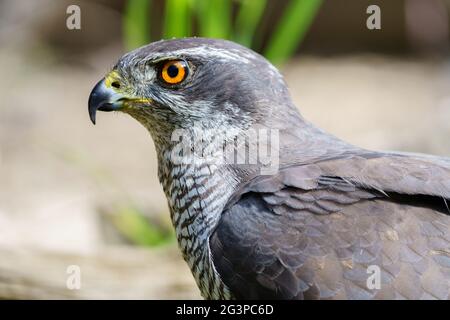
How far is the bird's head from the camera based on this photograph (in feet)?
15.6

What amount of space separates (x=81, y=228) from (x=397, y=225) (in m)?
4.29

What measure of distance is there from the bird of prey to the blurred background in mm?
1533

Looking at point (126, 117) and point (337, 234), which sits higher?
point (126, 117)

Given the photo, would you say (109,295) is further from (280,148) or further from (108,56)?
(108,56)

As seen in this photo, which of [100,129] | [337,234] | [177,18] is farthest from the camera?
[100,129]

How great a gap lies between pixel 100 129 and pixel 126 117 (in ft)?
1.86

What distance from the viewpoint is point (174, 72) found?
4801 mm

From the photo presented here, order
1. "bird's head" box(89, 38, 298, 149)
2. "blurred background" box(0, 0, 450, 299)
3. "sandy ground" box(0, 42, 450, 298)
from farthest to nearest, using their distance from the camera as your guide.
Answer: "sandy ground" box(0, 42, 450, 298) → "blurred background" box(0, 0, 450, 299) → "bird's head" box(89, 38, 298, 149)

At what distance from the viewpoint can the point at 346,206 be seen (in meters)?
4.18

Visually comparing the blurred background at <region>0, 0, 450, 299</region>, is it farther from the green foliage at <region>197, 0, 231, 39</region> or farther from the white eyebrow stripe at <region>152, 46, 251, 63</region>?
the white eyebrow stripe at <region>152, 46, 251, 63</region>

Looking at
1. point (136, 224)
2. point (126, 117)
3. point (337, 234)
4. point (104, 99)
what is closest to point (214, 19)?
point (136, 224)

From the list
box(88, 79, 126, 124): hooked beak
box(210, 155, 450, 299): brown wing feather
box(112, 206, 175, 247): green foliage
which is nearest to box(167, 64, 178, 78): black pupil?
box(88, 79, 126, 124): hooked beak

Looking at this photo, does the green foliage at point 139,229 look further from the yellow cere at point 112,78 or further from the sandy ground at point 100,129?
the yellow cere at point 112,78

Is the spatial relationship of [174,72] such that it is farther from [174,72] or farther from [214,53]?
[214,53]
